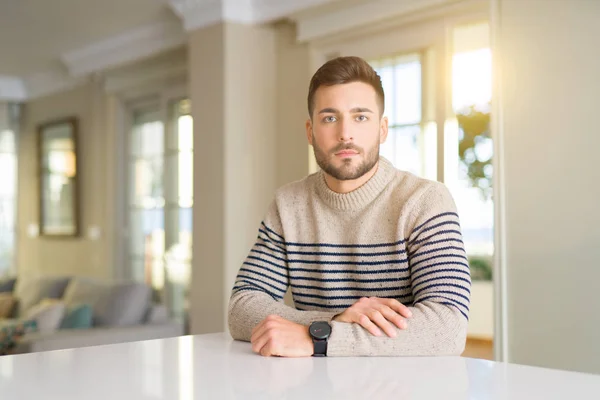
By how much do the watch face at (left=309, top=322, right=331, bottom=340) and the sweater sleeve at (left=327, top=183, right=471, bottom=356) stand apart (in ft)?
0.04

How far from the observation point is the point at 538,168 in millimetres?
3172

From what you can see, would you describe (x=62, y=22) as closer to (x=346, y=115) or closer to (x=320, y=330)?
(x=346, y=115)

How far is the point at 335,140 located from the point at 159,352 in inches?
27.3

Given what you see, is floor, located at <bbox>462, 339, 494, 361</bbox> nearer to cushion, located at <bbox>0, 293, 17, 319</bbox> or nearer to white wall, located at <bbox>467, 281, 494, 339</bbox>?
white wall, located at <bbox>467, 281, 494, 339</bbox>

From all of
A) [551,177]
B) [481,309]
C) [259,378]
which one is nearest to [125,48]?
[551,177]

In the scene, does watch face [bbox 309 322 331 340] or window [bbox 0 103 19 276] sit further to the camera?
window [bbox 0 103 19 276]

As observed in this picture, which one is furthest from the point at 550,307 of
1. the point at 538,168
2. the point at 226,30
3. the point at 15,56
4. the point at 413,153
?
the point at 15,56

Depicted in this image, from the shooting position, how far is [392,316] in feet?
4.97

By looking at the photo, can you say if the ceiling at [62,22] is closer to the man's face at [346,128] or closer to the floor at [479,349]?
the man's face at [346,128]

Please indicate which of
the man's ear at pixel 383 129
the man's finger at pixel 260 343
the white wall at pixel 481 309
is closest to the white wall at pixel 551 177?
the man's ear at pixel 383 129

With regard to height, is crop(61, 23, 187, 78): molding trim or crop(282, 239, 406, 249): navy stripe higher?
crop(61, 23, 187, 78): molding trim

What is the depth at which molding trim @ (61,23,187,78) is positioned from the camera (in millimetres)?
5223

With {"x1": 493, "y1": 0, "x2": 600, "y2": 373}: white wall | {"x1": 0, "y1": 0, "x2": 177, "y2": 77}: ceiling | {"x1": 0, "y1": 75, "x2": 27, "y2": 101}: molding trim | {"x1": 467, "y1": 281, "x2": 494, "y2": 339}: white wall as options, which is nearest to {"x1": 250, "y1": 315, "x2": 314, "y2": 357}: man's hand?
{"x1": 493, "y1": 0, "x2": 600, "y2": 373}: white wall

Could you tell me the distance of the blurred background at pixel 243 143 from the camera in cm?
310
